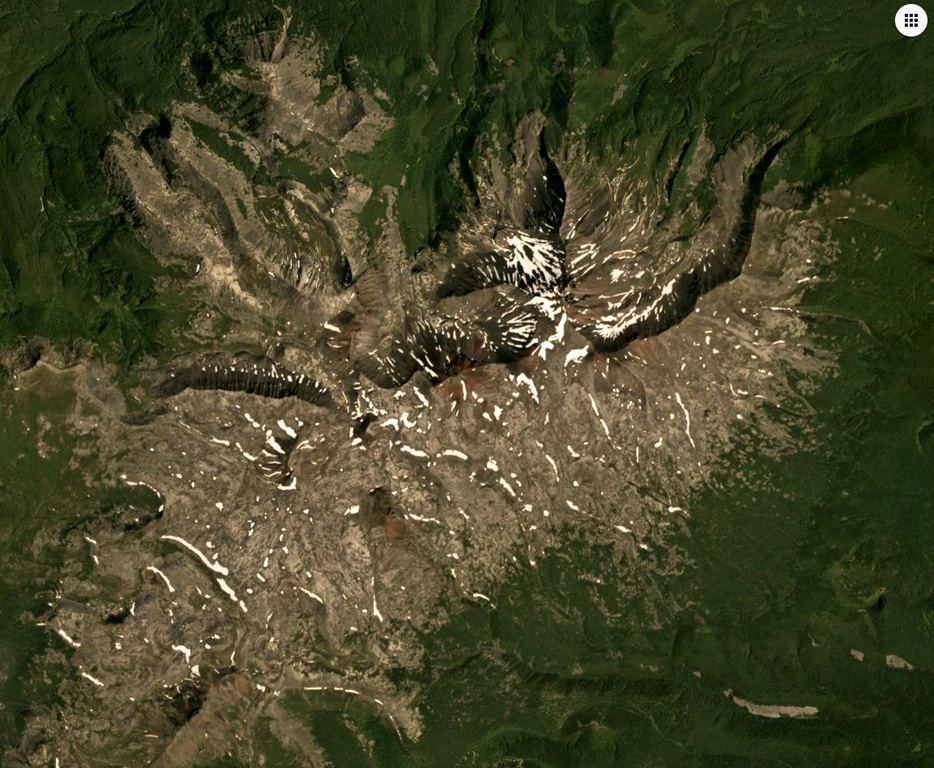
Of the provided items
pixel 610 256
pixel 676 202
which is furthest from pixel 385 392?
pixel 676 202

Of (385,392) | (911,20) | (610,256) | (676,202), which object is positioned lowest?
(385,392)

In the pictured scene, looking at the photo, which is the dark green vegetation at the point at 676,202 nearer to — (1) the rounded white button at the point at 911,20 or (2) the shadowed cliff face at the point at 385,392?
(1) the rounded white button at the point at 911,20

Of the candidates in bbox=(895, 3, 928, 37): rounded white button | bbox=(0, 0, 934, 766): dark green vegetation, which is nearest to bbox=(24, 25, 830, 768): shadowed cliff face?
bbox=(0, 0, 934, 766): dark green vegetation

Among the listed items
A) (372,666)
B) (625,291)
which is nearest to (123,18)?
(625,291)

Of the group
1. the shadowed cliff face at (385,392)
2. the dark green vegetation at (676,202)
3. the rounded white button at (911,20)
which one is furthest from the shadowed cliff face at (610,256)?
the rounded white button at (911,20)

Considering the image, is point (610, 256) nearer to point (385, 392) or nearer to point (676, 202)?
point (676, 202)
